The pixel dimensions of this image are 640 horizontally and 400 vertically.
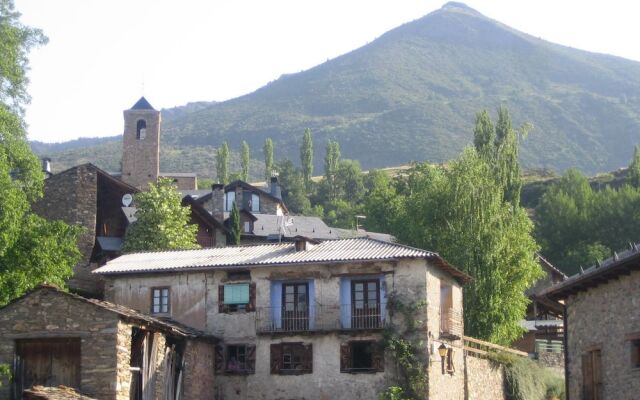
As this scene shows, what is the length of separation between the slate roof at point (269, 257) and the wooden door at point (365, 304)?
1.20m

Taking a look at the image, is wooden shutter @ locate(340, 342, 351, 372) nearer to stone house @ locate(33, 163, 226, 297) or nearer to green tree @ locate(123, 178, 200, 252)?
green tree @ locate(123, 178, 200, 252)

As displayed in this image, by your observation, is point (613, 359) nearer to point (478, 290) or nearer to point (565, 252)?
point (478, 290)

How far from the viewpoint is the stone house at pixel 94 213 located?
203ft

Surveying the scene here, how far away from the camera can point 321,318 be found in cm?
4119

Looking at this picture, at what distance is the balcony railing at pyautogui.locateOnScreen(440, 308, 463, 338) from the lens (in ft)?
139

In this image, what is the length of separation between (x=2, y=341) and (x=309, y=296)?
40.6ft

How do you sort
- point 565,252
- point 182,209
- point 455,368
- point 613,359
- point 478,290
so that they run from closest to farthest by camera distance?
point 613,359 < point 455,368 < point 478,290 < point 182,209 < point 565,252

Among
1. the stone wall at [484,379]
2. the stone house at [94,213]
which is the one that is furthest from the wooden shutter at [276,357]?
the stone house at [94,213]

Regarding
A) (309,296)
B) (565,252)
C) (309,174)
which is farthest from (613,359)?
(309,174)

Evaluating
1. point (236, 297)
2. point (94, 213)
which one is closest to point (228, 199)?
point (94, 213)

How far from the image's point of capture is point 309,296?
1639 inches

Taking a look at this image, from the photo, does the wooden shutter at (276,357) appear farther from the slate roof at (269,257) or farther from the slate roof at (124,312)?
the slate roof at (124,312)

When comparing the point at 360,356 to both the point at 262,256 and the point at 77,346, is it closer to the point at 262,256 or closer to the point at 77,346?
the point at 262,256

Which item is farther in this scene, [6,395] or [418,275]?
[418,275]
